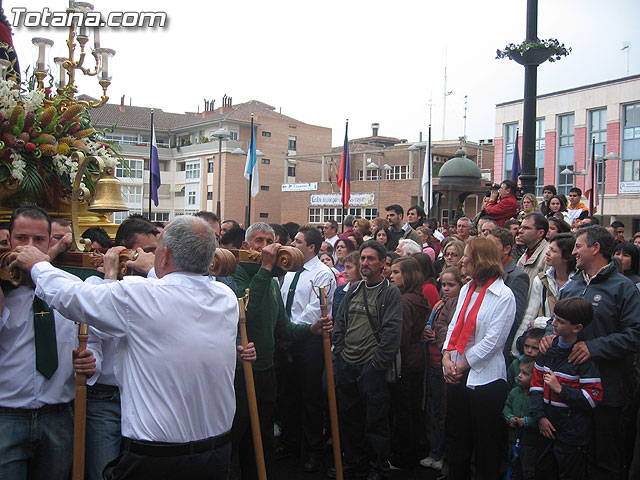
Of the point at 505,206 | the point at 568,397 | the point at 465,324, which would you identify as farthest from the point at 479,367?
the point at 505,206

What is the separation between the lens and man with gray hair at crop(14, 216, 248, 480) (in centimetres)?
293

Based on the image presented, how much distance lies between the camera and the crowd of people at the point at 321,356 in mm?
2992

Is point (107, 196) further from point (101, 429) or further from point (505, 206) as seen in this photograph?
point (505, 206)

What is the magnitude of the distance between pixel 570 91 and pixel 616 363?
43627mm

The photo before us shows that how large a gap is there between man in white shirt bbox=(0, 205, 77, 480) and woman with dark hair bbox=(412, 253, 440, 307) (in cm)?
398

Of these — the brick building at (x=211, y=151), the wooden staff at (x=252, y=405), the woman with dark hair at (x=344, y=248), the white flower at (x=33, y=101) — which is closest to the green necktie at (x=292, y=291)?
the woman with dark hair at (x=344, y=248)

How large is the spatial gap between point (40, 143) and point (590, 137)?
43807 mm

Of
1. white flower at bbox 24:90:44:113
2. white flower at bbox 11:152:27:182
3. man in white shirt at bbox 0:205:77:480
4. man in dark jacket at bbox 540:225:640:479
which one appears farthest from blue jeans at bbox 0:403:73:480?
man in dark jacket at bbox 540:225:640:479

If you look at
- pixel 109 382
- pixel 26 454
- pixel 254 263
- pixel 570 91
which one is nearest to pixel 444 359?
pixel 254 263

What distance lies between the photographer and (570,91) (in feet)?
144

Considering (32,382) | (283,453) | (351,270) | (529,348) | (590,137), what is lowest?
(283,453)

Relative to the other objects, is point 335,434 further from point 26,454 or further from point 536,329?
point 26,454

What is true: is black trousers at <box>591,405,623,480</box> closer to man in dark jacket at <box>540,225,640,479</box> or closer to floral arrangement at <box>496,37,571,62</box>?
man in dark jacket at <box>540,225,640,479</box>

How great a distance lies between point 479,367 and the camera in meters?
4.99
